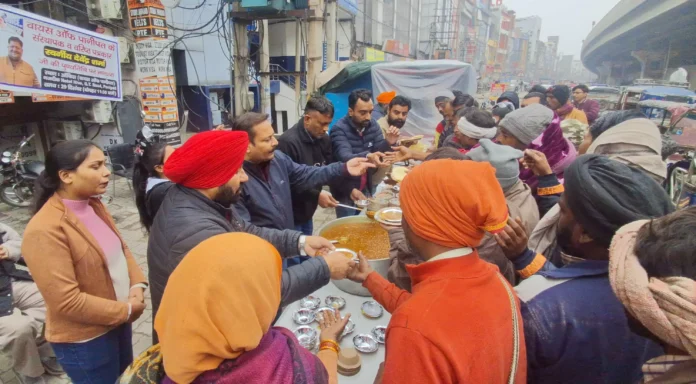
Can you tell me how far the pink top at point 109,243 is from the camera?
199 cm

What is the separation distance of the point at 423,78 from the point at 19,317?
375 inches

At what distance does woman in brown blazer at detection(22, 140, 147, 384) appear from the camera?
69.7 inches

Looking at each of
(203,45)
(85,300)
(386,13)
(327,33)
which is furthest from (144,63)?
(386,13)

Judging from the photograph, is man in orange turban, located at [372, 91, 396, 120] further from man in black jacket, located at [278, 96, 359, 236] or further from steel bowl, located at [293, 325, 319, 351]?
steel bowl, located at [293, 325, 319, 351]

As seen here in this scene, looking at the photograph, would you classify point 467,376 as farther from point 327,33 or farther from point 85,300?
point 327,33

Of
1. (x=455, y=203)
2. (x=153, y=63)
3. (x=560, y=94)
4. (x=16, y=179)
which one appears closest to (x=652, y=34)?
(x=560, y=94)

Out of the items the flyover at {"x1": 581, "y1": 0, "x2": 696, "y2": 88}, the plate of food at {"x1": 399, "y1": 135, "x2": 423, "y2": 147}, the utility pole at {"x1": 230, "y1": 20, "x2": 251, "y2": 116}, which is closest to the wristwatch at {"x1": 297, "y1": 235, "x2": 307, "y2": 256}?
the plate of food at {"x1": 399, "y1": 135, "x2": 423, "y2": 147}

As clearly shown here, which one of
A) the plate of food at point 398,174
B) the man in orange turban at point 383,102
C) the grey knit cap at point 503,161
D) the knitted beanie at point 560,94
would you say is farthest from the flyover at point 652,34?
the grey knit cap at point 503,161

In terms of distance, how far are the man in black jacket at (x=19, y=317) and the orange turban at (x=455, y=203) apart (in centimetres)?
298

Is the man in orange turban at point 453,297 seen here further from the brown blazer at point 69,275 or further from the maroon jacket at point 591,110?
the maroon jacket at point 591,110

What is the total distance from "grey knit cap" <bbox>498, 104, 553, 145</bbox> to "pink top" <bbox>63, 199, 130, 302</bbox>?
2.96m

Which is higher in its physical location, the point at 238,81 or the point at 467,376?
the point at 238,81

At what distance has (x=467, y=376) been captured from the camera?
95 centimetres

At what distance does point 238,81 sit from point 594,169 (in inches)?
278
